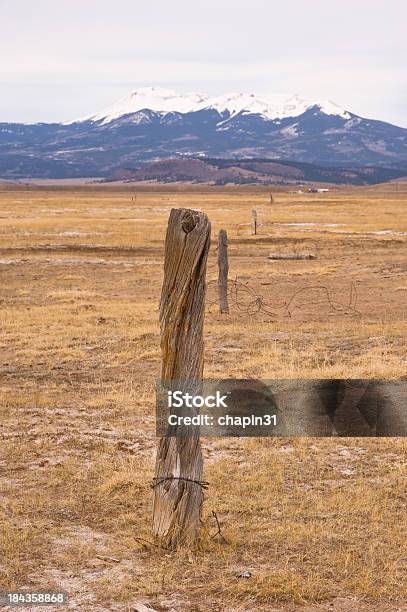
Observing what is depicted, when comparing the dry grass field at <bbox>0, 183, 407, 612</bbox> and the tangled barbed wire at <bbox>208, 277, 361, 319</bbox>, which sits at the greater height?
the tangled barbed wire at <bbox>208, 277, 361, 319</bbox>

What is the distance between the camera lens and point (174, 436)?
629 cm

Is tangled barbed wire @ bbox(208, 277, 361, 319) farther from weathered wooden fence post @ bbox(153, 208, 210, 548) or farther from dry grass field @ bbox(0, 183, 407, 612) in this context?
weathered wooden fence post @ bbox(153, 208, 210, 548)

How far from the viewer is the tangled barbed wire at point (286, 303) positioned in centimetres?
2134

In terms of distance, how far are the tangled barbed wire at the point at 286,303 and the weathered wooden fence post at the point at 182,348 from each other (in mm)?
14132

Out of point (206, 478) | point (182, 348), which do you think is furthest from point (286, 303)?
point (182, 348)

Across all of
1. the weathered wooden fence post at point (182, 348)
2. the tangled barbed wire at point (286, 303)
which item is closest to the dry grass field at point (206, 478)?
the tangled barbed wire at point (286, 303)

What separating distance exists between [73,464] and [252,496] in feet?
6.93

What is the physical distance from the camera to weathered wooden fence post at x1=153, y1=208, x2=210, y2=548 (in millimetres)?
6227

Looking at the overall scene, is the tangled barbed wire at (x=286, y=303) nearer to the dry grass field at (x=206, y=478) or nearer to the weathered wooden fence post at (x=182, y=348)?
the dry grass field at (x=206, y=478)

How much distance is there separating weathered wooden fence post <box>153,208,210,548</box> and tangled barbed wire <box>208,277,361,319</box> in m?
14.1

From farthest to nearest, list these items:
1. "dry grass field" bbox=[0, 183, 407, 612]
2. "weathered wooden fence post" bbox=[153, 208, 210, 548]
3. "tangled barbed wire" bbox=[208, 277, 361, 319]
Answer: "tangled barbed wire" bbox=[208, 277, 361, 319] → "weathered wooden fence post" bbox=[153, 208, 210, 548] → "dry grass field" bbox=[0, 183, 407, 612]

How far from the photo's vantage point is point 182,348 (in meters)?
6.30

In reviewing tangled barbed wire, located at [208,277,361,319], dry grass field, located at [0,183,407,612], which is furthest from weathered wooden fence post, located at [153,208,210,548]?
tangled barbed wire, located at [208,277,361,319]

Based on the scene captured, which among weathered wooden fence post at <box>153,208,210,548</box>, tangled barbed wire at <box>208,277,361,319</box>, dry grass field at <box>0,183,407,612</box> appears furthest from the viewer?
tangled barbed wire at <box>208,277,361,319</box>
